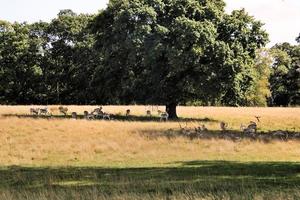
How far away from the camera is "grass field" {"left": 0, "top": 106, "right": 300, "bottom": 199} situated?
15.1 meters

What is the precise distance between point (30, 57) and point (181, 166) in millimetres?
75271

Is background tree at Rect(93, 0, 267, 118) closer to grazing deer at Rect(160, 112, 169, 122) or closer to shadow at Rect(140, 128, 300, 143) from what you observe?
grazing deer at Rect(160, 112, 169, 122)

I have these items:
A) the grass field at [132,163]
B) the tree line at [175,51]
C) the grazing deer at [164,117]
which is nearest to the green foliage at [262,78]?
the tree line at [175,51]

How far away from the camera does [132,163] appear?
23.7 metres

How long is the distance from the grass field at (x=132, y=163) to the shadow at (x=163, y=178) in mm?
30

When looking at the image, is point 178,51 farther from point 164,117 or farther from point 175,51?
point 164,117

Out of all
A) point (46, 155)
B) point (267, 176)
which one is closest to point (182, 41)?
point (46, 155)

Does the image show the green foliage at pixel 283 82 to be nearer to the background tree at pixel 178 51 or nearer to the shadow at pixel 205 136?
the background tree at pixel 178 51

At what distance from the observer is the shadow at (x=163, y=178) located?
628 inches

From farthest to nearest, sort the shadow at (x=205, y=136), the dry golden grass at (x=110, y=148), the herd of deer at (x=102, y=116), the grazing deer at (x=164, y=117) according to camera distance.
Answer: the grazing deer at (x=164, y=117) → the herd of deer at (x=102, y=116) → the shadow at (x=205, y=136) → the dry golden grass at (x=110, y=148)

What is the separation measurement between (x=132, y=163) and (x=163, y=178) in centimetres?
526

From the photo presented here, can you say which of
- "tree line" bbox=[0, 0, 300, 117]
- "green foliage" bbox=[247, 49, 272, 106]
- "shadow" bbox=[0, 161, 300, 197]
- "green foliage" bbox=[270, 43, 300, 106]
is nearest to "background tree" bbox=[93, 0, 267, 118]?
"tree line" bbox=[0, 0, 300, 117]

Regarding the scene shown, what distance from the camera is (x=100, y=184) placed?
685 inches

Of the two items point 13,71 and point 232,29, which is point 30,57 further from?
point 232,29
